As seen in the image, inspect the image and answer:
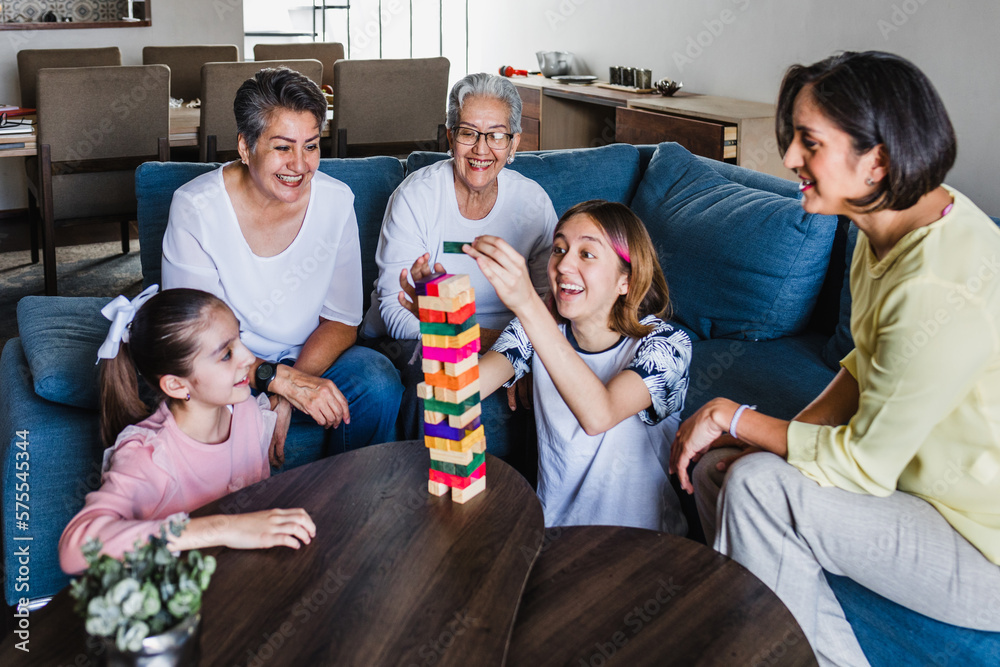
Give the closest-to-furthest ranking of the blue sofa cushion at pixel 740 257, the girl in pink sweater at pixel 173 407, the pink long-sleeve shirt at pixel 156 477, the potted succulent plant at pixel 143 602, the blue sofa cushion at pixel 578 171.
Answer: the potted succulent plant at pixel 143 602 < the pink long-sleeve shirt at pixel 156 477 < the girl in pink sweater at pixel 173 407 < the blue sofa cushion at pixel 740 257 < the blue sofa cushion at pixel 578 171

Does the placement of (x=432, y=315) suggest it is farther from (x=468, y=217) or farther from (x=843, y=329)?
(x=843, y=329)

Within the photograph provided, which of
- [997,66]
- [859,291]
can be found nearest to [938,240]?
[859,291]

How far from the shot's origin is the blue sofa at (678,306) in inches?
71.8

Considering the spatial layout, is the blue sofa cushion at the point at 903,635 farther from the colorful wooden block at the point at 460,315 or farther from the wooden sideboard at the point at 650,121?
the wooden sideboard at the point at 650,121

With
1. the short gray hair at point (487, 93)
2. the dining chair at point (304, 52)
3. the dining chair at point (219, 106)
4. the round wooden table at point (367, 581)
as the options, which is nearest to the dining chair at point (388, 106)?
the dining chair at point (219, 106)

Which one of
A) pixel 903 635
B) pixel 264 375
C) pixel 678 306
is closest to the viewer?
pixel 903 635

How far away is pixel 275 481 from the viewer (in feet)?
4.60

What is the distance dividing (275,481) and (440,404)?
12.1 inches

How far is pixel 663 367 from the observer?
1624 mm

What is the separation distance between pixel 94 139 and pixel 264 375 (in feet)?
7.66

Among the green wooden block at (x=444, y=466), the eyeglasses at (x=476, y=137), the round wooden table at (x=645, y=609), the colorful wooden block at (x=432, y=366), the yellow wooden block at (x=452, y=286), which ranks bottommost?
the round wooden table at (x=645, y=609)

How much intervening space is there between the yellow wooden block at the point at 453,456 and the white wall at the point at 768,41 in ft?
8.37

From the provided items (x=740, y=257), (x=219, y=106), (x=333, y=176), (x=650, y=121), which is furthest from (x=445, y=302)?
(x=650, y=121)

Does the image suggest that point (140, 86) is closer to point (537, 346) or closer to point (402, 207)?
point (402, 207)
